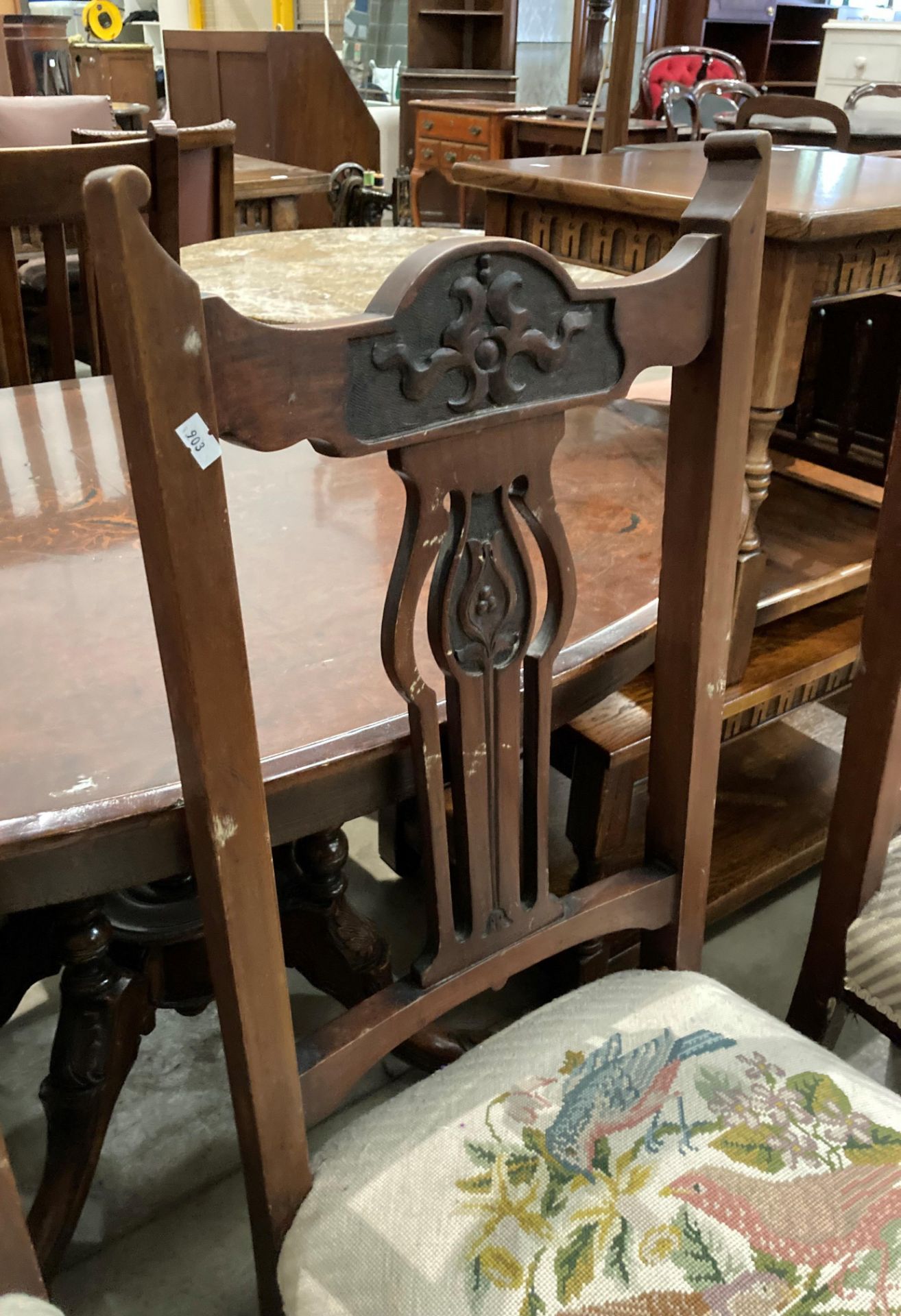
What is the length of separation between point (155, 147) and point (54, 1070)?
1033mm

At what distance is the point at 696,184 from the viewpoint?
1.22m

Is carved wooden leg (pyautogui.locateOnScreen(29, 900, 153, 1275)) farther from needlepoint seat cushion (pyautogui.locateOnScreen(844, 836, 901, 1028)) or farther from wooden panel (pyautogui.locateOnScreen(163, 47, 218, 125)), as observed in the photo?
wooden panel (pyautogui.locateOnScreen(163, 47, 218, 125))

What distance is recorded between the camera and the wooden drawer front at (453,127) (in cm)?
437

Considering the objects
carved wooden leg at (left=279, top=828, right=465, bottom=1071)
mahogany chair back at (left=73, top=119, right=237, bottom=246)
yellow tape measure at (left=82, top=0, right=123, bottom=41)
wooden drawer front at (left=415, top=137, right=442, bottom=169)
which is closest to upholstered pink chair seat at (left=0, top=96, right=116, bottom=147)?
mahogany chair back at (left=73, top=119, right=237, bottom=246)

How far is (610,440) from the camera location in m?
1.20

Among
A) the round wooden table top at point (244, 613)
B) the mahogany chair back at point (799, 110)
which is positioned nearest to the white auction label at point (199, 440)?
the round wooden table top at point (244, 613)

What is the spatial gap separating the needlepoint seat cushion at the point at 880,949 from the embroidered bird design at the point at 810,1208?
250 millimetres

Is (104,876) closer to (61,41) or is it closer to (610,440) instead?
(610,440)

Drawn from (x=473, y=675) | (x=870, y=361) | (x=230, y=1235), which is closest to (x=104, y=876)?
(x=473, y=675)

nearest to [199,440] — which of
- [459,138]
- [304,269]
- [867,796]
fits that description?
[867,796]

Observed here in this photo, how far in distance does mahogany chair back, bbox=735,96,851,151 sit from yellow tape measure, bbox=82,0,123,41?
166 inches

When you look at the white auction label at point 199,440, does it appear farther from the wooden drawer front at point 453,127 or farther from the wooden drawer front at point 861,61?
the wooden drawer front at point 861,61

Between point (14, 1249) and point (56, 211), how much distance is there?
1.08m

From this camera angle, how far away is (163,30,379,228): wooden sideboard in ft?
16.0
